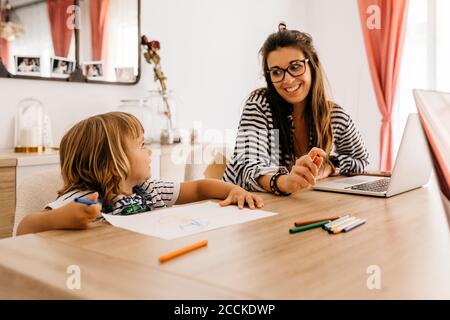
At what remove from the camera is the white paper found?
83cm

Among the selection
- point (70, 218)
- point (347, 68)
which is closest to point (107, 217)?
point (70, 218)

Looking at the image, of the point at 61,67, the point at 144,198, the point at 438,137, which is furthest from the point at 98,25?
the point at 438,137

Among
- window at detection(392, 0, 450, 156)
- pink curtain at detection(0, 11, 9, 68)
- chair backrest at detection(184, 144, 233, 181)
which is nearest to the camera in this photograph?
chair backrest at detection(184, 144, 233, 181)

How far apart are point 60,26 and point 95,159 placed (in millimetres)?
1536

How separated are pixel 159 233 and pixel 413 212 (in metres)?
0.59

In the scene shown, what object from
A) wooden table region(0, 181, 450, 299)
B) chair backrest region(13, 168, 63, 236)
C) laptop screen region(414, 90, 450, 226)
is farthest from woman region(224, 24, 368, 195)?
laptop screen region(414, 90, 450, 226)

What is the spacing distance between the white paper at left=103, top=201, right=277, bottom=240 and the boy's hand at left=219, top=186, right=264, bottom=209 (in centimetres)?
2

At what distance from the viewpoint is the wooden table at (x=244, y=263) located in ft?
1.75

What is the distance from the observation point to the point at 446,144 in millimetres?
501

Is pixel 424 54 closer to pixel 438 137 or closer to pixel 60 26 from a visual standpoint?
pixel 60 26

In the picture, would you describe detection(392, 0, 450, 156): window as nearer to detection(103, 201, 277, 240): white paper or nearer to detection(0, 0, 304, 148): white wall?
detection(0, 0, 304, 148): white wall

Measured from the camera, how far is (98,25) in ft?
8.44

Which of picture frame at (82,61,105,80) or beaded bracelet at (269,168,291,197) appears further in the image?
picture frame at (82,61,105,80)

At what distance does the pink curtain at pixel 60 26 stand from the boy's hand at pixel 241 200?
168 centimetres
